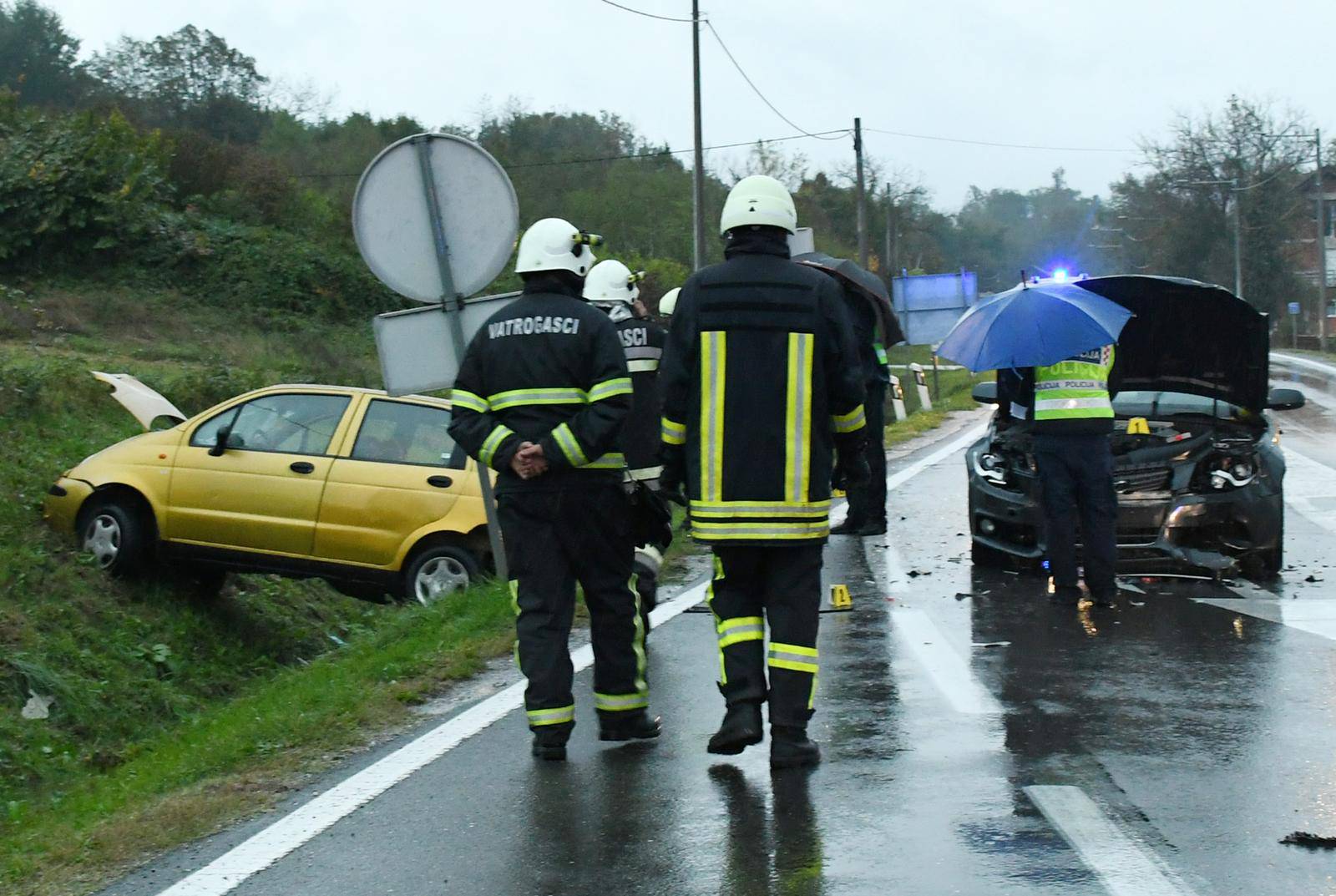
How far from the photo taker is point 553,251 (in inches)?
231

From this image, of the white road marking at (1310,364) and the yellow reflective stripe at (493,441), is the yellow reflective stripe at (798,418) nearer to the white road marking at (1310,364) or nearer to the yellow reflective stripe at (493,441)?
the yellow reflective stripe at (493,441)

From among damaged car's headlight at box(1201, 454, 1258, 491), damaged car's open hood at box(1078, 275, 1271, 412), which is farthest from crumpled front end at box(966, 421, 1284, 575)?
damaged car's open hood at box(1078, 275, 1271, 412)

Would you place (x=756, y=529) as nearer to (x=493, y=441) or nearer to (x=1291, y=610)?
(x=493, y=441)

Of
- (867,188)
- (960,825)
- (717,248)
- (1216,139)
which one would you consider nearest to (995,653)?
(960,825)

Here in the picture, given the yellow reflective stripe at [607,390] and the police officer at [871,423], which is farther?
the police officer at [871,423]

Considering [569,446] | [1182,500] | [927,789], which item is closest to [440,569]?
[1182,500]

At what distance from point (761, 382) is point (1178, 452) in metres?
5.18

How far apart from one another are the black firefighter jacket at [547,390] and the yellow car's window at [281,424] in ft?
17.6

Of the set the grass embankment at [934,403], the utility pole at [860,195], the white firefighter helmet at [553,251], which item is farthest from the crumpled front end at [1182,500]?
the utility pole at [860,195]

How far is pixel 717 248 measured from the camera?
57938 millimetres

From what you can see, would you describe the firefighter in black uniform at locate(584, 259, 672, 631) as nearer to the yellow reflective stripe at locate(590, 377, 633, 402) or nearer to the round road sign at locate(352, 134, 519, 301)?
the round road sign at locate(352, 134, 519, 301)

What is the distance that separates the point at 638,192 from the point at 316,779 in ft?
197

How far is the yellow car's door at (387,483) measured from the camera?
1050cm

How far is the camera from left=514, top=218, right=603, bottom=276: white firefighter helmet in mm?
5859
